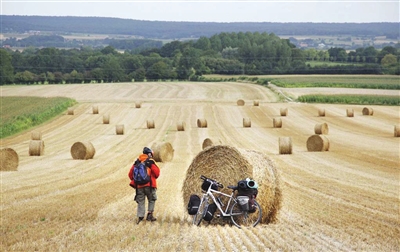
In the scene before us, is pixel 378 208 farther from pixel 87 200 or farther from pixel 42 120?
pixel 42 120

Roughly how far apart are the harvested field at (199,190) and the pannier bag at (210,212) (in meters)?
0.17

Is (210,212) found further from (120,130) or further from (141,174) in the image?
(120,130)

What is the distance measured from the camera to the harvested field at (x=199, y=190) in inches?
543

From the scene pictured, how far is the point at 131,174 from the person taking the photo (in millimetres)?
15719

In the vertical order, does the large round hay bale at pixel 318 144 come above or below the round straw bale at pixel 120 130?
above

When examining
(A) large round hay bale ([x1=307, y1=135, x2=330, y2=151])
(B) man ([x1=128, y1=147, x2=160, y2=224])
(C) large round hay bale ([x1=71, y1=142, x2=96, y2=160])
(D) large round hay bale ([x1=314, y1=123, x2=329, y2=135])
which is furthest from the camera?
(D) large round hay bale ([x1=314, y1=123, x2=329, y2=135])

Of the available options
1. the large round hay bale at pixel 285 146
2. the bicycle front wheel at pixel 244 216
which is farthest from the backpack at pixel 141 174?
the large round hay bale at pixel 285 146

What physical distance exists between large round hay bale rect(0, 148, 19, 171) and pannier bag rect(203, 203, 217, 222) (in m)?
15.2

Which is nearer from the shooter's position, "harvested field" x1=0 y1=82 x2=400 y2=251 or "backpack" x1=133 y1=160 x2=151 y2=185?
"harvested field" x1=0 y1=82 x2=400 y2=251

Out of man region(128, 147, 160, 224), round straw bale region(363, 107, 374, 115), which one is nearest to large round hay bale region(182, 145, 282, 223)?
man region(128, 147, 160, 224)

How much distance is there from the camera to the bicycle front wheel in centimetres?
1541

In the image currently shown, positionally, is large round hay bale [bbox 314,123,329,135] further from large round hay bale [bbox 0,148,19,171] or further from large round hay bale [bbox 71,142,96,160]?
large round hay bale [bbox 0,148,19,171]

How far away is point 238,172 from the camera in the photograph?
1633 centimetres

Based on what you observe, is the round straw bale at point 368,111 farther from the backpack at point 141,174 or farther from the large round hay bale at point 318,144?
the backpack at point 141,174
